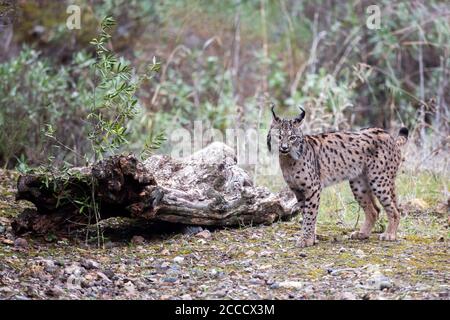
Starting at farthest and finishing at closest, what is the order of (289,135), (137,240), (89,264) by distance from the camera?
(289,135) < (137,240) < (89,264)

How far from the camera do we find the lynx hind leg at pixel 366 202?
9.40m

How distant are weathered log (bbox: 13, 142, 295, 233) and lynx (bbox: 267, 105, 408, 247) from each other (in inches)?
20.4

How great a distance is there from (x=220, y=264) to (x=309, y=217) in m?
1.31

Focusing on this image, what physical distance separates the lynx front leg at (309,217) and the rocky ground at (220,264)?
0.46ft

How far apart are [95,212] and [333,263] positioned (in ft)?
7.96

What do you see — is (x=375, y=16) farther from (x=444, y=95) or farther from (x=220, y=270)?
(x=220, y=270)

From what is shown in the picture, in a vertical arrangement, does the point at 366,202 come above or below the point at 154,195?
below

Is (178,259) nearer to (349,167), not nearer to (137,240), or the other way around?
(137,240)

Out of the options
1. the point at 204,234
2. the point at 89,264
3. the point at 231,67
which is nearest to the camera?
the point at 89,264

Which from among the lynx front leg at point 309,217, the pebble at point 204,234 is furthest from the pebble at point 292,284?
the pebble at point 204,234

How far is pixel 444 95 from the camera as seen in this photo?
16.3m

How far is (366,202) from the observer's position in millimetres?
9516

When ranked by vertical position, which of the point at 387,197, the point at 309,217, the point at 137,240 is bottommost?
the point at 137,240

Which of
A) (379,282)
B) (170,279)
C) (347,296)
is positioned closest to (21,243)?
(170,279)
